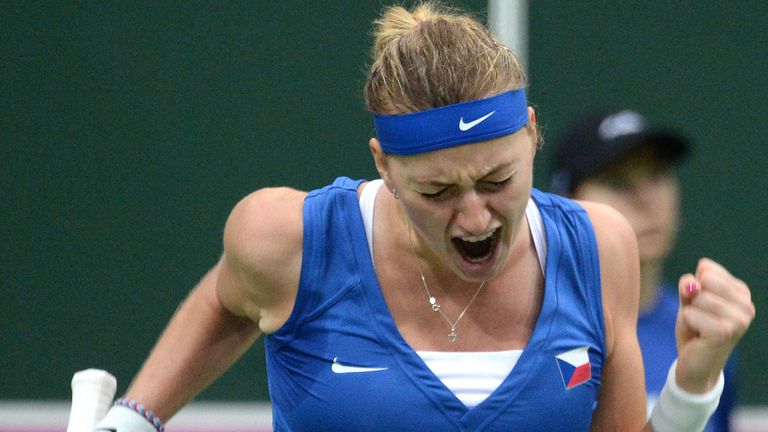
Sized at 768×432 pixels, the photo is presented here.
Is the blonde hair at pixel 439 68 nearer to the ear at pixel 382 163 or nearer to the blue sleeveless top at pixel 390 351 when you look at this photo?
the ear at pixel 382 163

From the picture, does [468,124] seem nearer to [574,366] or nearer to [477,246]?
[477,246]

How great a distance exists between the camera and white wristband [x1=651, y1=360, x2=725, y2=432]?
1645 millimetres

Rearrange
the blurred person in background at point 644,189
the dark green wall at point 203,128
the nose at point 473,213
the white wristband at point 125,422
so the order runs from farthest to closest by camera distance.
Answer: the dark green wall at point 203,128 → the blurred person in background at point 644,189 → the white wristband at point 125,422 → the nose at point 473,213

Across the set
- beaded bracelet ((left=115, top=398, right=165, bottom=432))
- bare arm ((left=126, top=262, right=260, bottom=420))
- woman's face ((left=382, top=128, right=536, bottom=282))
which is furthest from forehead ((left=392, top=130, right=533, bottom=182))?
beaded bracelet ((left=115, top=398, right=165, bottom=432))

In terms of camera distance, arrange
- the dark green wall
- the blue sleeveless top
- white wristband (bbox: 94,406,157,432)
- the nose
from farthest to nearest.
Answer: the dark green wall, white wristband (bbox: 94,406,157,432), the blue sleeveless top, the nose

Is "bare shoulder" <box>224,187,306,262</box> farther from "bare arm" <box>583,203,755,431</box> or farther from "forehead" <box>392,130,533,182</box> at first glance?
"bare arm" <box>583,203,755,431</box>

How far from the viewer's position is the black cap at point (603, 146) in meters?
2.46

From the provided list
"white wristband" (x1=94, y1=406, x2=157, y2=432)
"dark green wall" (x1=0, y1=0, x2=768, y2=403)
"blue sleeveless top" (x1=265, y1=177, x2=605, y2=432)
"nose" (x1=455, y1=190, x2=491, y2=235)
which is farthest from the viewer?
"dark green wall" (x1=0, y1=0, x2=768, y2=403)

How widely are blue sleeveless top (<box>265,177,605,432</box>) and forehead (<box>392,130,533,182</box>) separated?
0.19 metres

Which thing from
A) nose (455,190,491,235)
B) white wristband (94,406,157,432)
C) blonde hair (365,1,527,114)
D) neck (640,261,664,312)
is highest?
blonde hair (365,1,527,114)

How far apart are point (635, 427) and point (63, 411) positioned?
2392 millimetres

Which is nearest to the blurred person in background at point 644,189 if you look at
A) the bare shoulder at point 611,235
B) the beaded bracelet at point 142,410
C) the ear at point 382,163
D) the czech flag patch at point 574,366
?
the bare shoulder at point 611,235

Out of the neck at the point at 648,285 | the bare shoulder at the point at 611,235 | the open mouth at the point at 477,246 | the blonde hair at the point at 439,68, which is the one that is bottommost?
the neck at the point at 648,285

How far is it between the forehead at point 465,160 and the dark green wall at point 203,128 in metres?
1.97
